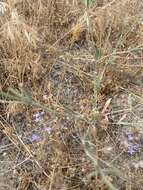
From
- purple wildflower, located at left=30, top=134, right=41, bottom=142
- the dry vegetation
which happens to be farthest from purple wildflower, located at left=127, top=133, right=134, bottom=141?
purple wildflower, located at left=30, top=134, right=41, bottom=142

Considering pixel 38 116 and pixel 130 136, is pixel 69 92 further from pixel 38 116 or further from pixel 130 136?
pixel 130 136

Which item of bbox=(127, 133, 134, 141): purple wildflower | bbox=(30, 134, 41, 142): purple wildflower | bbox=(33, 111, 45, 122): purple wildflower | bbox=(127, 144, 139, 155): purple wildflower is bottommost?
bbox=(127, 144, 139, 155): purple wildflower

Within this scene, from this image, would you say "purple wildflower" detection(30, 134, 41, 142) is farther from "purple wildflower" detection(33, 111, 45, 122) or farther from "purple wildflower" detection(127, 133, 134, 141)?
"purple wildflower" detection(127, 133, 134, 141)

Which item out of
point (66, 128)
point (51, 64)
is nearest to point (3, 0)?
point (51, 64)

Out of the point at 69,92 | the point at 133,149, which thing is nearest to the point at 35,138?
the point at 69,92

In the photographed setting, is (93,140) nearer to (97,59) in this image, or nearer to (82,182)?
(82,182)

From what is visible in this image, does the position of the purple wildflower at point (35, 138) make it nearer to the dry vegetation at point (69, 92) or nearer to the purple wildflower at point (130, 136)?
the dry vegetation at point (69, 92)

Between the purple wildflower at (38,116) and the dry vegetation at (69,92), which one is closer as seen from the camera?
the dry vegetation at (69,92)

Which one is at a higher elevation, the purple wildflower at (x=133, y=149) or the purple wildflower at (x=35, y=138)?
the purple wildflower at (x=35, y=138)

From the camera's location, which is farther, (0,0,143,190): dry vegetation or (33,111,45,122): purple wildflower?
(33,111,45,122): purple wildflower

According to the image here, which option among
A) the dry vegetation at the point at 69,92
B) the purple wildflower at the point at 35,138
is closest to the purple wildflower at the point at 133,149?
the dry vegetation at the point at 69,92
